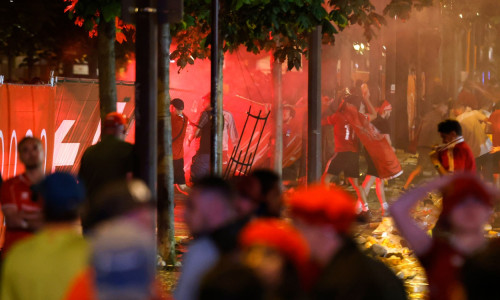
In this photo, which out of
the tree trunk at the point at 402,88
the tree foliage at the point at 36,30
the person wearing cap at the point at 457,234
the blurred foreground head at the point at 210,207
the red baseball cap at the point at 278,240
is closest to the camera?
the red baseball cap at the point at 278,240

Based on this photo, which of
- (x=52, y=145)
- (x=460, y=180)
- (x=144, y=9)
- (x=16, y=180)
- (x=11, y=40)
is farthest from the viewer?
(x=11, y=40)

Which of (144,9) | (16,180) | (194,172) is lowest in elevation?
(194,172)

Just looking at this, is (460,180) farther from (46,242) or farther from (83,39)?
(83,39)

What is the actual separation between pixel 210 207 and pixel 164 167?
24.3 feet

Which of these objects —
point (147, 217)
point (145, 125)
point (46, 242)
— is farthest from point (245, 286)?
point (145, 125)

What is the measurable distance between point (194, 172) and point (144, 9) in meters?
10.1

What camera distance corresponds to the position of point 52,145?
1223cm

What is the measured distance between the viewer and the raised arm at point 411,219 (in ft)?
14.1

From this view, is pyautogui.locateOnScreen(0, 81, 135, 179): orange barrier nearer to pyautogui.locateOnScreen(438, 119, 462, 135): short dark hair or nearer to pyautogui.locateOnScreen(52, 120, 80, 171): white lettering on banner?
Result: pyautogui.locateOnScreen(52, 120, 80, 171): white lettering on banner

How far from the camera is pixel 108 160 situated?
8305 millimetres

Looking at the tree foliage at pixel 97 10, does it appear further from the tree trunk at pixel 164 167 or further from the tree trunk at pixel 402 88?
the tree trunk at pixel 402 88

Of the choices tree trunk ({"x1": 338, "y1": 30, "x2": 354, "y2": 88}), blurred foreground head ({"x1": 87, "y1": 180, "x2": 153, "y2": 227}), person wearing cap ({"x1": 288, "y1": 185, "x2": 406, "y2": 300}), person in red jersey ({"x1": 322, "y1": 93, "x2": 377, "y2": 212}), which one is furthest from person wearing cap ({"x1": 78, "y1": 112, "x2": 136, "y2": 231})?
tree trunk ({"x1": 338, "y1": 30, "x2": 354, "y2": 88})

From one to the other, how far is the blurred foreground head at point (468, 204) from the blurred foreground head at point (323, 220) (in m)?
0.55

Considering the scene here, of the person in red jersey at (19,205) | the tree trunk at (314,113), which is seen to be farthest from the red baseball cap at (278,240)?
the tree trunk at (314,113)
